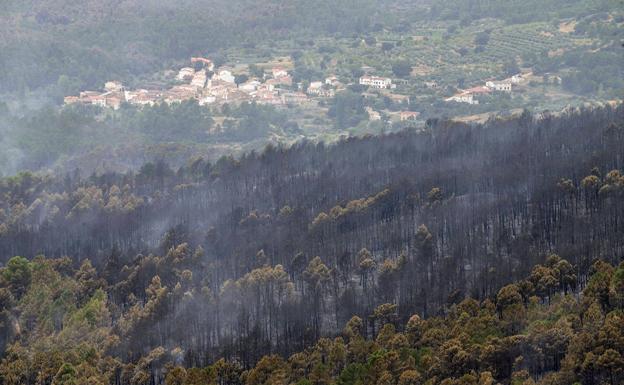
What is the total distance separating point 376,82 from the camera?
3533 inches

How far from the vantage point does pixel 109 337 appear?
1617 inches

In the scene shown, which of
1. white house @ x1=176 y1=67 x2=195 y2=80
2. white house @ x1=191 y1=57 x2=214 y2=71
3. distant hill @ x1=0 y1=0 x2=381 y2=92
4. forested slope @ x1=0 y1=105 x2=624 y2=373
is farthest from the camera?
distant hill @ x1=0 y1=0 x2=381 y2=92

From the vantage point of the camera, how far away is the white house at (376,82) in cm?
8938

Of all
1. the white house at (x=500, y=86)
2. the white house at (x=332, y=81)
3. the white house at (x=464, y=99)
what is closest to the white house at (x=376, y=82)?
the white house at (x=332, y=81)

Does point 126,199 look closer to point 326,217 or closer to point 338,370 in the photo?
point 326,217

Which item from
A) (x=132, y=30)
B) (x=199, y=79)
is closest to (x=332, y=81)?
(x=199, y=79)

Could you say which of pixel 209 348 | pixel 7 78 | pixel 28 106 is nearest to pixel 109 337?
pixel 209 348

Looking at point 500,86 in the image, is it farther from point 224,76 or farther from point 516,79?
point 224,76

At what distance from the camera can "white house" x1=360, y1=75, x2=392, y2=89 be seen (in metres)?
89.4

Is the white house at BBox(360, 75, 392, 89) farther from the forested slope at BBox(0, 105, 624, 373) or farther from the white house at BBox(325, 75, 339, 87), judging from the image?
the forested slope at BBox(0, 105, 624, 373)

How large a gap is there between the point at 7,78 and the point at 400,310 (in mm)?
62878

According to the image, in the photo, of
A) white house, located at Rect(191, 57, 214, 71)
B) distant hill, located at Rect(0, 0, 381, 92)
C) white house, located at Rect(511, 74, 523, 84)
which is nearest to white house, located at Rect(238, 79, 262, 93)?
white house, located at Rect(191, 57, 214, 71)

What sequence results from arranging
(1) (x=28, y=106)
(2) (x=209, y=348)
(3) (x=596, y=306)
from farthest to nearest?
1. (1) (x=28, y=106)
2. (2) (x=209, y=348)
3. (3) (x=596, y=306)

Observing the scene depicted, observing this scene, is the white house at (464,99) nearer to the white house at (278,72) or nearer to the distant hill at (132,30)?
the white house at (278,72)
